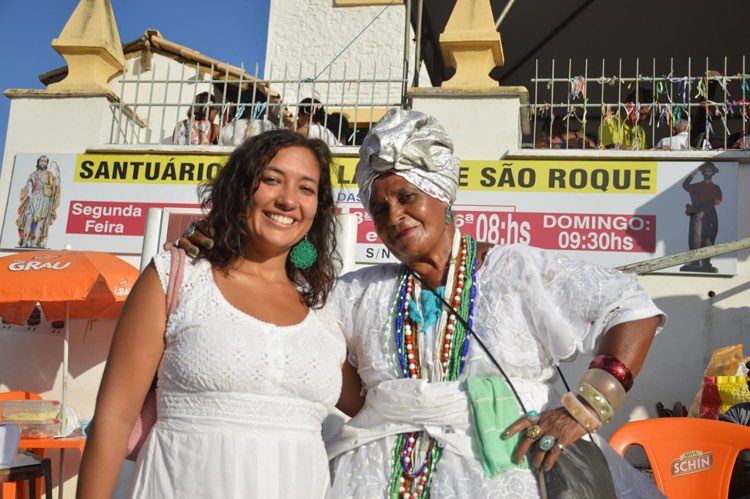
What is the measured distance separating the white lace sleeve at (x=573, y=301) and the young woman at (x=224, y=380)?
0.60m

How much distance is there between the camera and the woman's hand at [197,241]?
6.93 feet

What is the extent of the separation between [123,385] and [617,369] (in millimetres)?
1312

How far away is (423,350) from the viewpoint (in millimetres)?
2217

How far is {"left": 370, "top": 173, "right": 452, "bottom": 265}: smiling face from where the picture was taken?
7.54ft

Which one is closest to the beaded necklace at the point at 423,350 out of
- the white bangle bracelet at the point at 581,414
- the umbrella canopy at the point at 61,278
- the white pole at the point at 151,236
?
the white bangle bracelet at the point at 581,414

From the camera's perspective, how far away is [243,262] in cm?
222

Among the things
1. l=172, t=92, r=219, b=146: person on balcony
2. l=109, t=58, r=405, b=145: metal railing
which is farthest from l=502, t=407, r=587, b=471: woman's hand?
l=172, t=92, r=219, b=146: person on balcony

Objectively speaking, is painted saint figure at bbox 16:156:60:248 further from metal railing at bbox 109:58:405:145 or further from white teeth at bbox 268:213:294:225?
white teeth at bbox 268:213:294:225

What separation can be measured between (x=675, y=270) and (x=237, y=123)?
4.06 m

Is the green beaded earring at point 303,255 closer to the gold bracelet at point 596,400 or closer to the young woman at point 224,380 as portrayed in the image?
the young woman at point 224,380

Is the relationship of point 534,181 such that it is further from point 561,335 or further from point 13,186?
point 13,186

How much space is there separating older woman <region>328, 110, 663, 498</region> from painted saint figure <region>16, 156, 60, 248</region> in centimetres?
523

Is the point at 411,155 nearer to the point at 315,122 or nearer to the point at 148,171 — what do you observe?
the point at 315,122

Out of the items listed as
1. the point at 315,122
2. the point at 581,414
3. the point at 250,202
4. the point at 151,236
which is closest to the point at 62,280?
the point at 151,236
